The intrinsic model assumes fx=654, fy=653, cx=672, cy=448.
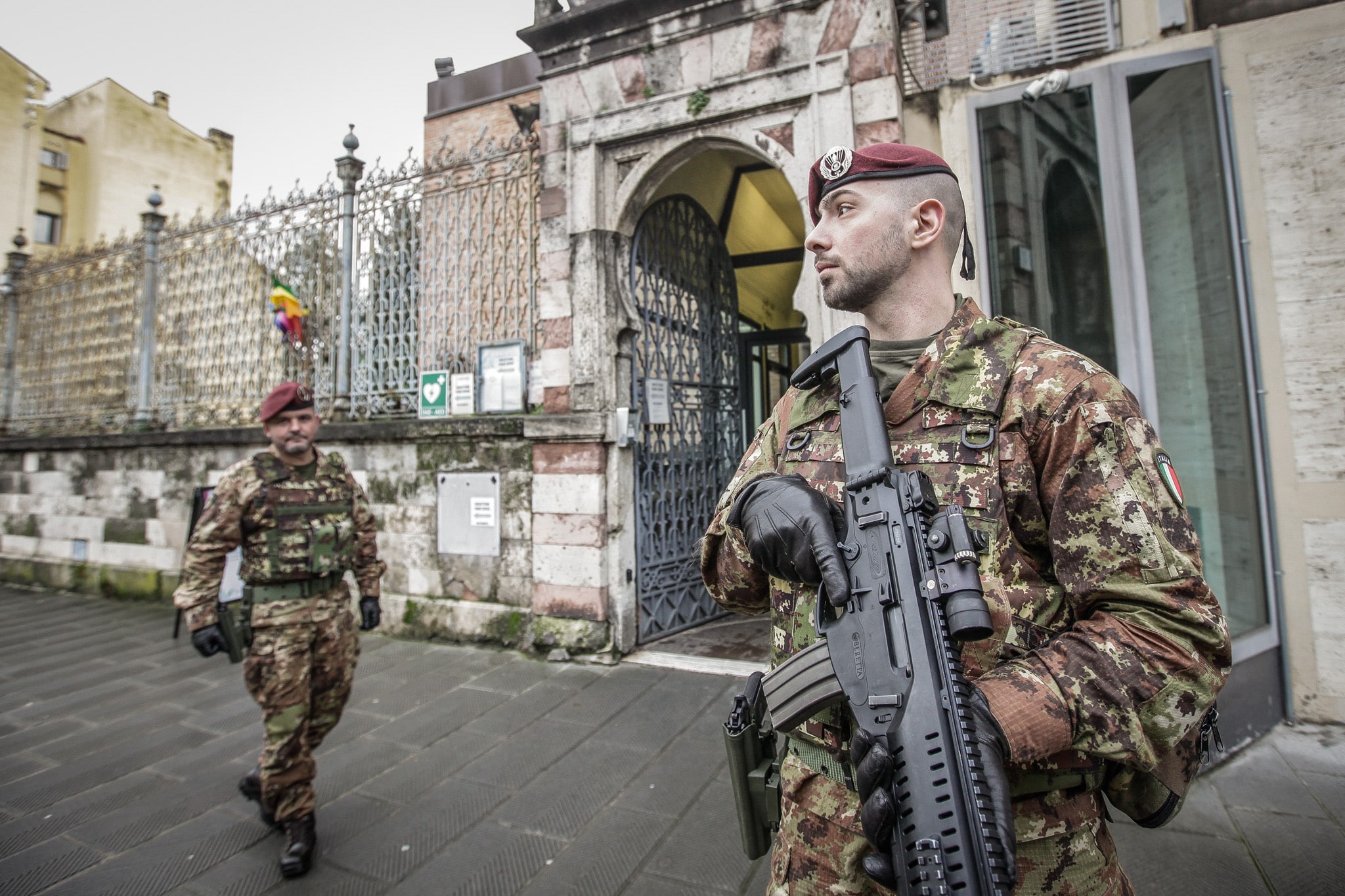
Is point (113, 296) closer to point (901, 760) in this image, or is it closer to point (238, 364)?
point (238, 364)

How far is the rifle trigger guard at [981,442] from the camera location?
1293mm

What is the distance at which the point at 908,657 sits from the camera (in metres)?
1.16

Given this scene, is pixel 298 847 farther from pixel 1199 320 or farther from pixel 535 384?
pixel 1199 320

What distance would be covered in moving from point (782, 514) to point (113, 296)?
11.1 metres

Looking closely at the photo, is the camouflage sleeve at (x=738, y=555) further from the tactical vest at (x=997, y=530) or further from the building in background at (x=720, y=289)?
the building in background at (x=720, y=289)

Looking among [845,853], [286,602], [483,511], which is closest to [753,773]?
[845,853]

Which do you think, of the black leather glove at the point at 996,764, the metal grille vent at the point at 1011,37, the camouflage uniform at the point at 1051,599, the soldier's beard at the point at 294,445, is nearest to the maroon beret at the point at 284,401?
the soldier's beard at the point at 294,445

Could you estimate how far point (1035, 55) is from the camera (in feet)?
14.4

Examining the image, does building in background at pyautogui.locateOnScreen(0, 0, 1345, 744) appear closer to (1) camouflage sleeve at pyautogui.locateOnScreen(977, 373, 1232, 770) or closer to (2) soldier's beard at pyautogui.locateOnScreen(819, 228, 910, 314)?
(2) soldier's beard at pyautogui.locateOnScreen(819, 228, 910, 314)

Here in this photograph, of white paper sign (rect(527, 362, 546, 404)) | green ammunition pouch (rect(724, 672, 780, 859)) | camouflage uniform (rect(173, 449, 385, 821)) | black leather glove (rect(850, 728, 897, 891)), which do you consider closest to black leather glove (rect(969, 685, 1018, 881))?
black leather glove (rect(850, 728, 897, 891))

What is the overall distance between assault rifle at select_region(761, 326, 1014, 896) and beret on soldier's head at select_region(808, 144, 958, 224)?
0.43m

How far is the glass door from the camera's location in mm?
3889

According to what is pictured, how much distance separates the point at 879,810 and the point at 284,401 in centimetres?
347

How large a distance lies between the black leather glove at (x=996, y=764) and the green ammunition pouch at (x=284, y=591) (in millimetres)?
3227
